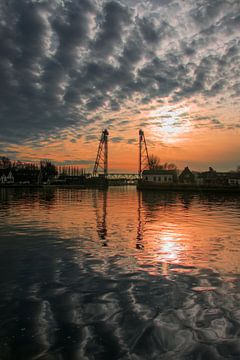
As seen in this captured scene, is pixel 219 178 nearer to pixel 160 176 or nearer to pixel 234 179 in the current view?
pixel 234 179

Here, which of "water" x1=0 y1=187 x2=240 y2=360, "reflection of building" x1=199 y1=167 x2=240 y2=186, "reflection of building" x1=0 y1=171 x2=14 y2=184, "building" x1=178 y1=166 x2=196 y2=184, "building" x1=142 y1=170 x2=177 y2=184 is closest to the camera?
"water" x1=0 y1=187 x2=240 y2=360

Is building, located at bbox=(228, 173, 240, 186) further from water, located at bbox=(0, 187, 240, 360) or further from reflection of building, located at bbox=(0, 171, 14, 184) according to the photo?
reflection of building, located at bbox=(0, 171, 14, 184)

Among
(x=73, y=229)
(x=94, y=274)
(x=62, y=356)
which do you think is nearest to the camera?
(x=62, y=356)

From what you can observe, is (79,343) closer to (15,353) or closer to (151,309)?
(15,353)

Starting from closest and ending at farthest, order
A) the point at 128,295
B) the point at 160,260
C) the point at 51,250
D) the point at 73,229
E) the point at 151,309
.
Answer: the point at 151,309 < the point at 128,295 < the point at 160,260 < the point at 51,250 < the point at 73,229

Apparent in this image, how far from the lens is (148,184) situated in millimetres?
120875

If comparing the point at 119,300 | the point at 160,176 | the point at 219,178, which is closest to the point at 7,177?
the point at 160,176

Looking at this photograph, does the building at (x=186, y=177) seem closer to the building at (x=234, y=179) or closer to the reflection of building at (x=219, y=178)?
the reflection of building at (x=219, y=178)

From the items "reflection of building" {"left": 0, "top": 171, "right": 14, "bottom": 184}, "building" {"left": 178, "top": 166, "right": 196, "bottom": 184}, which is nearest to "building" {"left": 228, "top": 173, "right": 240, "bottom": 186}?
"building" {"left": 178, "top": 166, "right": 196, "bottom": 184}

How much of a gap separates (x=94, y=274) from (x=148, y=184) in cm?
11168

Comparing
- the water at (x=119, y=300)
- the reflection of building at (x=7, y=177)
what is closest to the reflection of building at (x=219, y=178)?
the reflection of building at (x=7, y=177)

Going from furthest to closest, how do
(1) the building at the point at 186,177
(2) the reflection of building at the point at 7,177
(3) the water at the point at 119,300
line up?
(2) the reflection of building at the point at 7,177, (1) the building at the point at 186,177, (3) the water at the point at 119,300

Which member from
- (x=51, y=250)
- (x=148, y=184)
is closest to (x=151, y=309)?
(x=51, y=250)

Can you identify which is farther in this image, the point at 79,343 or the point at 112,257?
the point at 112,257
